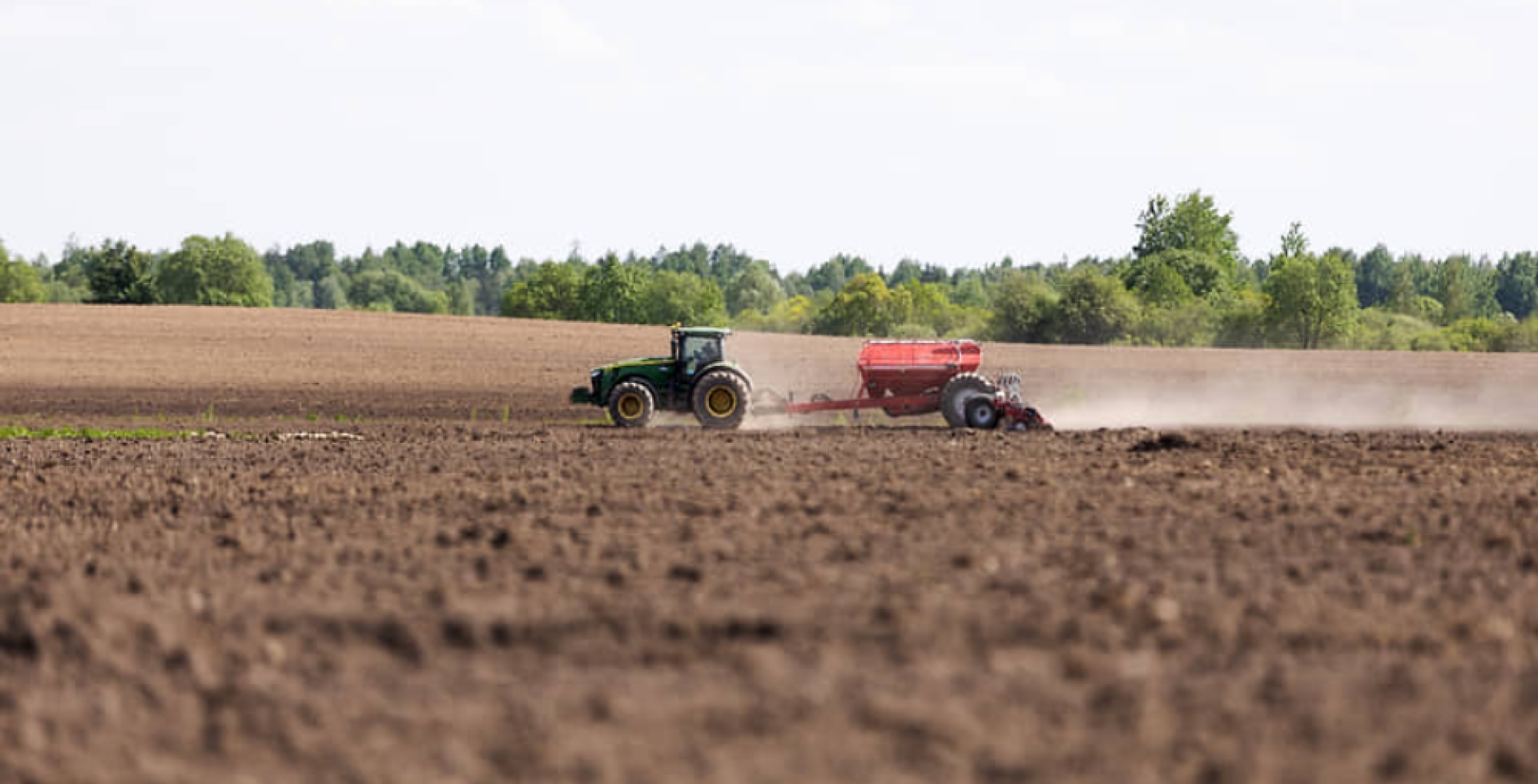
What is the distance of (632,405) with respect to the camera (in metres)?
26.2

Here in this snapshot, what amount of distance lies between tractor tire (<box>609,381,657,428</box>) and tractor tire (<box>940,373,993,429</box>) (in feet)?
17.5

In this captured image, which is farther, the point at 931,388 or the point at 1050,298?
the point at 1050,298

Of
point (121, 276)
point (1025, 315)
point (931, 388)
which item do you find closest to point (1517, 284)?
point (1025, 315)

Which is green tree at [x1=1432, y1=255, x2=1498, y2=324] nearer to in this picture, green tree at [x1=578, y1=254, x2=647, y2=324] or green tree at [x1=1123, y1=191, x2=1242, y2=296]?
green tree at [x1=1123, y1=191, x2=1242, y2=296]

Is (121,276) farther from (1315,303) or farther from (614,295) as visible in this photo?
(1315,303)

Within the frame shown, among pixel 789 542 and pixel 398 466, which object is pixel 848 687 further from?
pixel 398 466

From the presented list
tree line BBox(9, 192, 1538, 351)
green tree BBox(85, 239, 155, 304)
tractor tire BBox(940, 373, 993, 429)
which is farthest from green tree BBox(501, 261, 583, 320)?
tractor tire BBox(940, 373, 993, 429)

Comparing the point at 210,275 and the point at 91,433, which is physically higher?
the point at 210,275

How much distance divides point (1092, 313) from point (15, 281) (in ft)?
316

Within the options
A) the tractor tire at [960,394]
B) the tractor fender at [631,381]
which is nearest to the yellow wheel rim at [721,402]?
the tractor fender at [631,381]

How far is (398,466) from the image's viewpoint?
63.4 ft

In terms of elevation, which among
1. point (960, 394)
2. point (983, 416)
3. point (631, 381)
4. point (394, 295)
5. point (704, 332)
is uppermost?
point (394, 295)

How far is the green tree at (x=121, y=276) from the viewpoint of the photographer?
96062 millimetres

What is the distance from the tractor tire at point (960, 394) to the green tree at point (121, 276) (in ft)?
276
